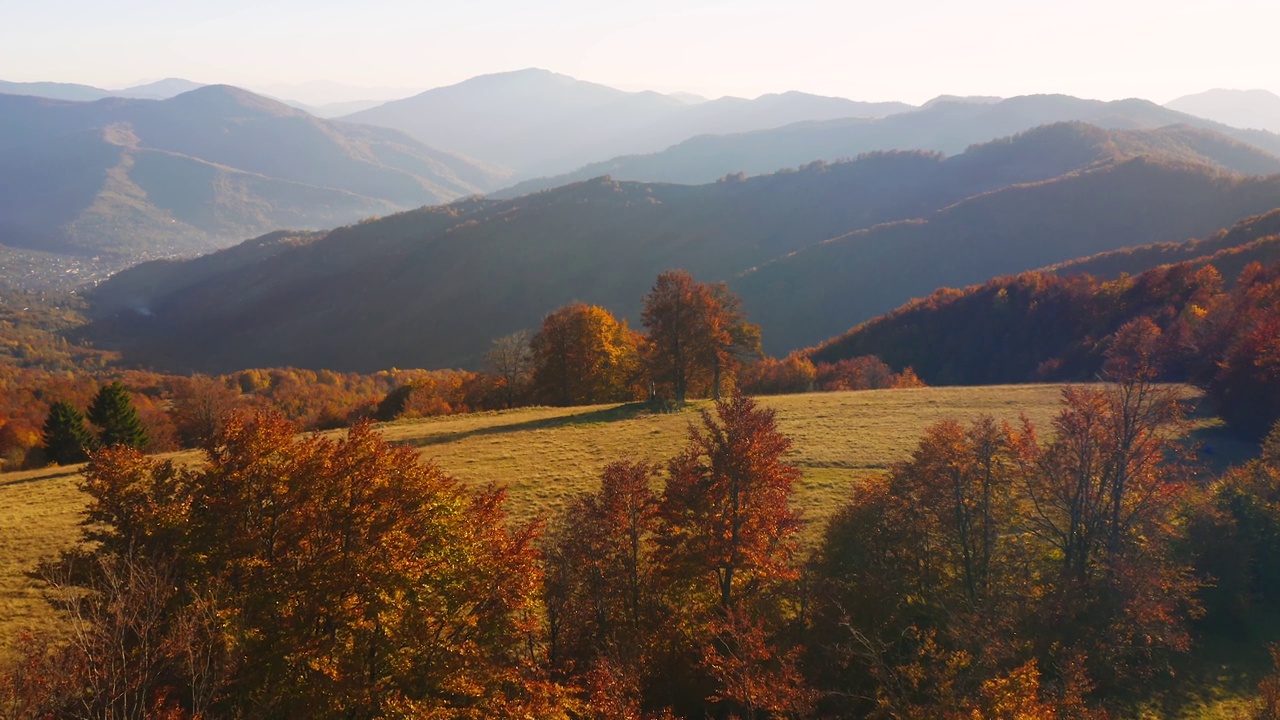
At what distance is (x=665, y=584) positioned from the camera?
22.4 m

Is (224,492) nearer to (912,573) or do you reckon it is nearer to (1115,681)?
(912,573)

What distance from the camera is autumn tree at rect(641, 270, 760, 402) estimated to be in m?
51.1

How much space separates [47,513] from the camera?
31672mm

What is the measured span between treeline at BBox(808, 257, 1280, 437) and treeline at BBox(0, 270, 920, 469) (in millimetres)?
26283

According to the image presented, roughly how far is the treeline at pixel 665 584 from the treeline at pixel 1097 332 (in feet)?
31.4

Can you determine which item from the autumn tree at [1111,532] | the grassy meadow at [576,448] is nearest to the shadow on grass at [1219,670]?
the autumn tree at [1111,532]

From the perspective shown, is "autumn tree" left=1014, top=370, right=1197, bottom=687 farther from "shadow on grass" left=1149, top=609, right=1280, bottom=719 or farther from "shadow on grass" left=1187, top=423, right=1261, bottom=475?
"shadow on grass" left=1187, top=423, right=1261, bottom=475

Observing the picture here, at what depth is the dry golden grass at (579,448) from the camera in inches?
1144

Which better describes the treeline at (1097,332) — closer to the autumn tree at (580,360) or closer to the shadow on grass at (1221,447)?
the shadow on grass at (1221,447)

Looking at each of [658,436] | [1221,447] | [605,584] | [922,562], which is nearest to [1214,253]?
[1221,447]

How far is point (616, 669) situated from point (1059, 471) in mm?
19153

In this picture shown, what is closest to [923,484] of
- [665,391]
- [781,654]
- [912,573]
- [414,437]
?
[912,573]

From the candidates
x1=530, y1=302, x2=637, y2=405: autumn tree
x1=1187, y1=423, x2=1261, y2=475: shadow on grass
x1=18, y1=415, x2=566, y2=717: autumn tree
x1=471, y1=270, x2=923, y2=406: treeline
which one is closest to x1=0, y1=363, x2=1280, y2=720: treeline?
x1=18, y1=415, x2=566, y2=717: autumn tree

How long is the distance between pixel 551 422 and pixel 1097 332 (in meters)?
82.7
